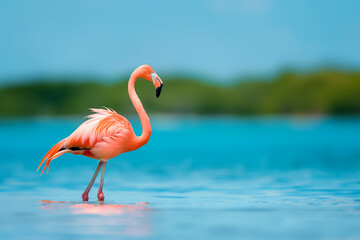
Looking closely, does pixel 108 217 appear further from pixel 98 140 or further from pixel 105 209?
pixel 98 140

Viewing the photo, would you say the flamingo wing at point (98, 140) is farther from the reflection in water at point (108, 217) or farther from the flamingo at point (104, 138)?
the reflection in water at point (108, 217)

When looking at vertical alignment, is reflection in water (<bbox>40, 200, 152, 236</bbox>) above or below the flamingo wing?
below

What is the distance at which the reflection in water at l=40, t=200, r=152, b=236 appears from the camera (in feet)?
22.0

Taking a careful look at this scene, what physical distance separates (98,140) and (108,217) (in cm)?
192

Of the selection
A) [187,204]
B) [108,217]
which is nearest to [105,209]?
[108,217]

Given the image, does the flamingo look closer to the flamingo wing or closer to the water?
the flamingo wing

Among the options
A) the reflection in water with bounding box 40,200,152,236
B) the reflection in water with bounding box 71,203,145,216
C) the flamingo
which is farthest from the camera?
the flamingo

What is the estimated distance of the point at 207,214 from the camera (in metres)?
7.93

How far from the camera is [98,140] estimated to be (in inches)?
365

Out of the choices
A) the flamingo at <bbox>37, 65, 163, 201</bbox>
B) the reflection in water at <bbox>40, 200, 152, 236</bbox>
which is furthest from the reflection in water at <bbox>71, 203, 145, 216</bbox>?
the flamingo at <bbox>37, 65, 163, 201</bbox>

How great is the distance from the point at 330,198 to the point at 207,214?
2.46 meters

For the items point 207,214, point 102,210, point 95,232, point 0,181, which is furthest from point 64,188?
point 95,232

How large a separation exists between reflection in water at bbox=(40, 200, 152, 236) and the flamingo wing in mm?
723

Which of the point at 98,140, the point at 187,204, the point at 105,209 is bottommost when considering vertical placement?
the point at 105,209
